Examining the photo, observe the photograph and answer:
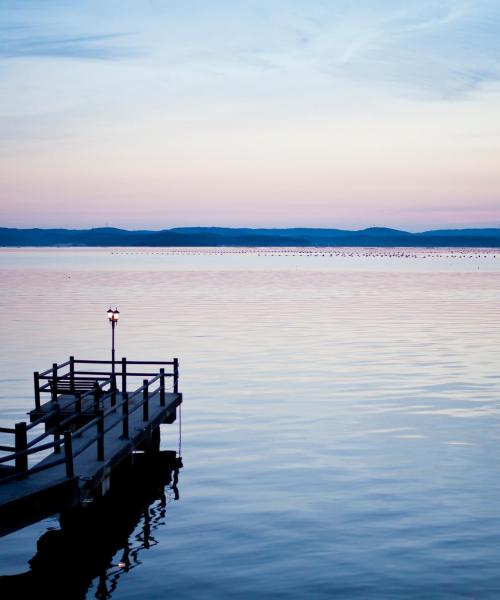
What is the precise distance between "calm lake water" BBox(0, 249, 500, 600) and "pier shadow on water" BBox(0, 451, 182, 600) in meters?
0.16

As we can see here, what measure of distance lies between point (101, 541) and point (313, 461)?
6.85 m

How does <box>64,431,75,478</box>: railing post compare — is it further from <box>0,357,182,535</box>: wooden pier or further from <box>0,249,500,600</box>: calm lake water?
<box>0,249,500,600</box>: calm lake water

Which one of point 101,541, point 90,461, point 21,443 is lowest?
point 101,541

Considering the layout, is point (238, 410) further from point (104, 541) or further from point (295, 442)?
point (104, 541)

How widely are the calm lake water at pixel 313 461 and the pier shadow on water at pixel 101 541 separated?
157mm

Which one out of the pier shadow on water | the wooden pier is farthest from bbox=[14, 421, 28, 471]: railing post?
the pier shadow on water

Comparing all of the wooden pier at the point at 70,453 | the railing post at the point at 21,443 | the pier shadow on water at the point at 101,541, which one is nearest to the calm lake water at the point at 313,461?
the pier shadow on water at the point at 101,541

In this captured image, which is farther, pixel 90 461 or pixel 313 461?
pixel 313 461

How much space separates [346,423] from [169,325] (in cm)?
3092

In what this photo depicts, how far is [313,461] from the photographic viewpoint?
2236cm

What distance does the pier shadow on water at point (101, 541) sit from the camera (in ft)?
49.3

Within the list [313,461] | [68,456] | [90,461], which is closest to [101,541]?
[90,461]

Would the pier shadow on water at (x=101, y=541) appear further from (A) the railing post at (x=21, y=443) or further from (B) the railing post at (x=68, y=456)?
(A) the railing post at (x=21, y=443)

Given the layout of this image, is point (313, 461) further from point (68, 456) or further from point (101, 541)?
point (68, 456)
